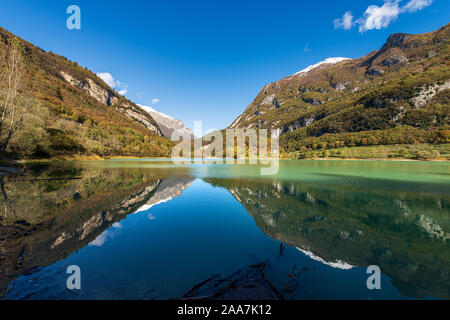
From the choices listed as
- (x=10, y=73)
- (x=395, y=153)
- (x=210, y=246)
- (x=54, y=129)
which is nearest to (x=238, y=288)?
(x=210, y=246)

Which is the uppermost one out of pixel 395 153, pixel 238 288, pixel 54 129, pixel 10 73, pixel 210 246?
pixel 10 73

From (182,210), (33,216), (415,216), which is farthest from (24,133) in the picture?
(415,216)

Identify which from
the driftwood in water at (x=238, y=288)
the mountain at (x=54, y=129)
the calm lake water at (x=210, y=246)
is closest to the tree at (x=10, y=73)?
the mountain at (x=54, y=129)

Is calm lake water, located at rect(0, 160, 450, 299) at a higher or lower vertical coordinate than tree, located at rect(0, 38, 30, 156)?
lower

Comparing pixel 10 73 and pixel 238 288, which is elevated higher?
pixel 10 73

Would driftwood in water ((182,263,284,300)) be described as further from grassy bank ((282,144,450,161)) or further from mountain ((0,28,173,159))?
grassy bank ((282,144,450,161))

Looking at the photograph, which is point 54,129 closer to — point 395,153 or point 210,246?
point 210,246

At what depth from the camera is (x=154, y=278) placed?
5008 mm

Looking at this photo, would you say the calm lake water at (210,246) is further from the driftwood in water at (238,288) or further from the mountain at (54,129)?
the mountain at (54,129)

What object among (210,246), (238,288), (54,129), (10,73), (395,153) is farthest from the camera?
(395,153)

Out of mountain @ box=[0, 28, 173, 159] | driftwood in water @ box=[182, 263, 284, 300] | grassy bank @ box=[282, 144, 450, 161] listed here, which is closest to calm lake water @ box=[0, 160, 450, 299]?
driftwood in water @ box=[182, 263, 284, 300]

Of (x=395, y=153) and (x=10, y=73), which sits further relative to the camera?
(x=395, y=153)

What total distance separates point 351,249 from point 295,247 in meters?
2.14
